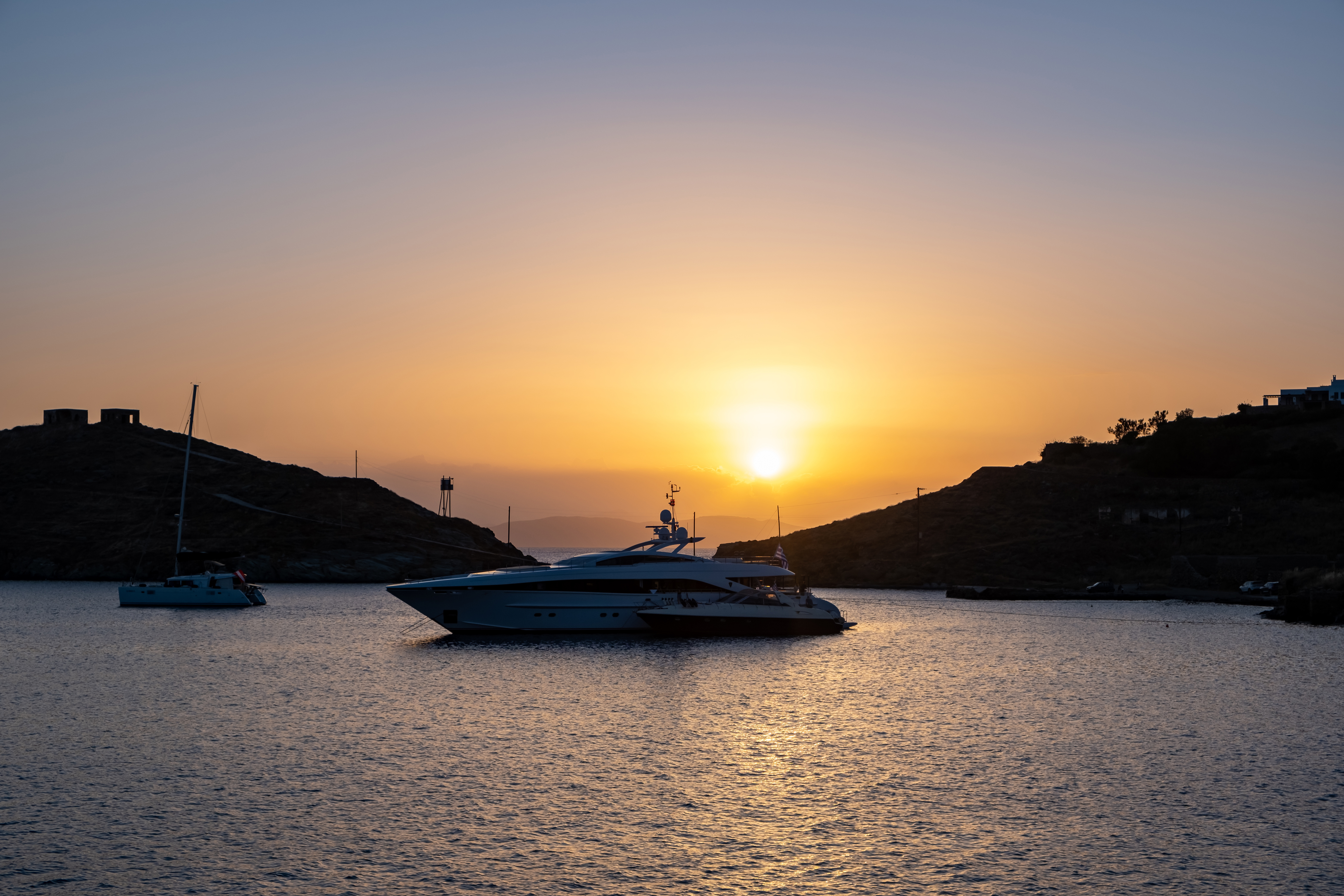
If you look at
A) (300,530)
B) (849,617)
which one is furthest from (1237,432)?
(300,530)

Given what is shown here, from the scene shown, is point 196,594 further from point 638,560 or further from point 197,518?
point 197,518

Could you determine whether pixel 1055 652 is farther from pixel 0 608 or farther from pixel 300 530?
pixel 300 530

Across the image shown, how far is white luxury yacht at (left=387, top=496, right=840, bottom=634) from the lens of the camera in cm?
6738

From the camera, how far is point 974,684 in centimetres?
4953

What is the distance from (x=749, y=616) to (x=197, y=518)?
419 feet

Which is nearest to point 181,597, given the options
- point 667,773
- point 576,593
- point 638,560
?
point 576,593

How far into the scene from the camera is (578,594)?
6738 cm

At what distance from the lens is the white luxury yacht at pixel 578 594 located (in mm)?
67375

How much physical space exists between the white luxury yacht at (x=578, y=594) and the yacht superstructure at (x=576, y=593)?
0.04 m

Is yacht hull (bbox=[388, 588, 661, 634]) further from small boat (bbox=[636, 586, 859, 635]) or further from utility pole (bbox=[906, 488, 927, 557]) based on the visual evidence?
utility pole (bbox=[906, 488, 927, 557])

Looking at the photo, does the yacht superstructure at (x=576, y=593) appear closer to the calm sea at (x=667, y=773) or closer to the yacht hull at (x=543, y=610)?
the yacht hull at (x=543, y=610)

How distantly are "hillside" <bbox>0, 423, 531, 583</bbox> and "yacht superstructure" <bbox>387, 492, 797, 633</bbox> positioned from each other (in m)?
91.6

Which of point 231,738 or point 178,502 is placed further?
point 178,502

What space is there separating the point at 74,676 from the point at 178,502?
133429 millimetres
